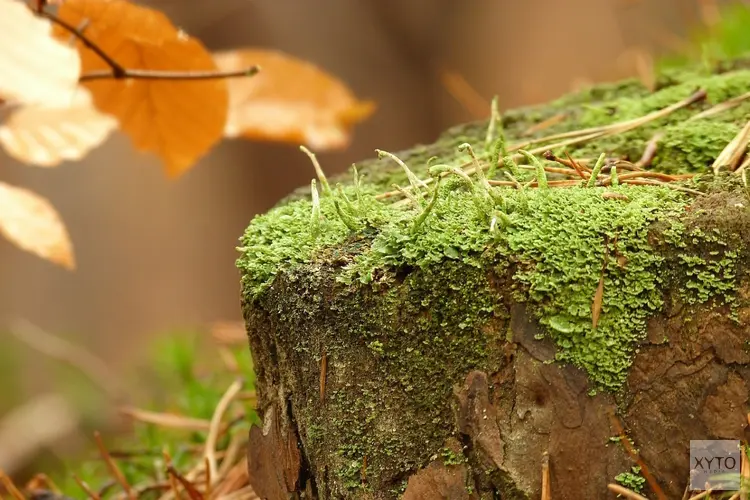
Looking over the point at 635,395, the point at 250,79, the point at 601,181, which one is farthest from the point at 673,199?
the point at 250,79

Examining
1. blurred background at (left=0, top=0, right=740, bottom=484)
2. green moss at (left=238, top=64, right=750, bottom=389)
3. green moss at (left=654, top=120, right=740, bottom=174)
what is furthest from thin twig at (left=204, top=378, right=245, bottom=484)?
blurred background at (left=0, top=0, right=740, bottom=484)

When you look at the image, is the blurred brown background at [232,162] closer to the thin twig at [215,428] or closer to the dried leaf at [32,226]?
the thin twig at [215,428]

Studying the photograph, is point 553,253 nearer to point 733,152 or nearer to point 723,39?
point 733,152

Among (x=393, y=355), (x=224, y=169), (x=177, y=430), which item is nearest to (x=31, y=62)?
(x=393, y=355)

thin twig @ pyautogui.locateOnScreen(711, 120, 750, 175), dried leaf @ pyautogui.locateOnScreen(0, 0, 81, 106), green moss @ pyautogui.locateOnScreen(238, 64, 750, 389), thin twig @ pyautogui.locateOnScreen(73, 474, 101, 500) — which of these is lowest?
thin twig @ pyautogui.locateOnScreen(73, 474, 101, 500)

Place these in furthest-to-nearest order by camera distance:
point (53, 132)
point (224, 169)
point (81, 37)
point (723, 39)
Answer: point (224, 169), point (723, 39), point (53, 132), point (81, 37)

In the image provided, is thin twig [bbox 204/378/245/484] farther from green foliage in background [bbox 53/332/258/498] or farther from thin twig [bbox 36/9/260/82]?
thin twig [bbox 36/9/260/82]
